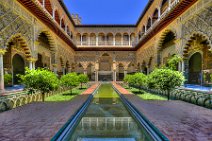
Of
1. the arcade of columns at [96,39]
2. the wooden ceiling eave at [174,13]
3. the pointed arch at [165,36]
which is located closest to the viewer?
the arcade of columns at [96,39]

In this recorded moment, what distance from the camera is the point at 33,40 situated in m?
10.7

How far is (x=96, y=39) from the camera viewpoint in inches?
1062

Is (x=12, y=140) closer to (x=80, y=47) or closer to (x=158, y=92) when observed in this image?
(x=158, y=92)

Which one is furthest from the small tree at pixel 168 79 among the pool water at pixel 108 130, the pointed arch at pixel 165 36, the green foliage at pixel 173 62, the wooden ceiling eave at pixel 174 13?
the pointed arch at pixel 165 36

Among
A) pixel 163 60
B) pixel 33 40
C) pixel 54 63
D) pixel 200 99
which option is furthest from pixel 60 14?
pixel 200 99

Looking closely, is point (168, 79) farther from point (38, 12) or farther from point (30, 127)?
point (38, 12)

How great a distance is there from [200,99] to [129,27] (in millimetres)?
22397

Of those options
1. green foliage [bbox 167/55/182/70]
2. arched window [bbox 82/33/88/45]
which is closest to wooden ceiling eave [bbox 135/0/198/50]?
green foliage [bbox 167/55/182/70]

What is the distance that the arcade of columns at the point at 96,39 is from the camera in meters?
8.51

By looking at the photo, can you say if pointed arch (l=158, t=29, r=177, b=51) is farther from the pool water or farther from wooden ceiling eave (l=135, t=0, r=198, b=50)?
the pool water

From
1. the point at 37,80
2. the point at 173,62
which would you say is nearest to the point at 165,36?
the point at 173,62

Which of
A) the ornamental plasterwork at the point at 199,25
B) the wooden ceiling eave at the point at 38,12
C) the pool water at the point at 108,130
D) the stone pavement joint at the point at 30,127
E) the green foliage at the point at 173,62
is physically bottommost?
the pool water at the point at 108,130

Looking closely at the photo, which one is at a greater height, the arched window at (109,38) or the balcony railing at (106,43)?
the arched window at (109,38)

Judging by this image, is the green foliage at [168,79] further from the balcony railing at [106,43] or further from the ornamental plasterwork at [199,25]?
the balcony railing at [106,43]
